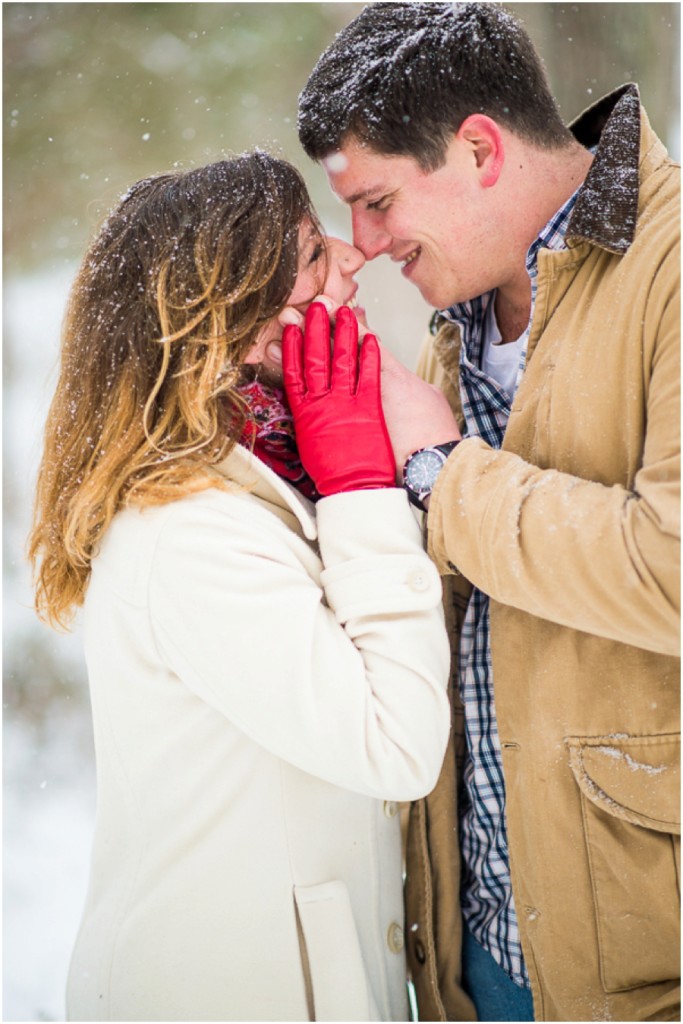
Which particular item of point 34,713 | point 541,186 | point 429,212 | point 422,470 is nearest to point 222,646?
point 422,470

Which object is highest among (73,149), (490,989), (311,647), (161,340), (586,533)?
(73,149)

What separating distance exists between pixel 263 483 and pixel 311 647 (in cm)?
34

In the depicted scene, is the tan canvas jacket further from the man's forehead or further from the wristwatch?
the man's forehead

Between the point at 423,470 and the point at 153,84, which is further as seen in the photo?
the point at 153,84

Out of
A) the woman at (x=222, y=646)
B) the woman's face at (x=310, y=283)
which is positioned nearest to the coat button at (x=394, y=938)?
the woman at (x=222, y=646)

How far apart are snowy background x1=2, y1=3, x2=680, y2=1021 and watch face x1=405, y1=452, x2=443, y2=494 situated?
206 cm

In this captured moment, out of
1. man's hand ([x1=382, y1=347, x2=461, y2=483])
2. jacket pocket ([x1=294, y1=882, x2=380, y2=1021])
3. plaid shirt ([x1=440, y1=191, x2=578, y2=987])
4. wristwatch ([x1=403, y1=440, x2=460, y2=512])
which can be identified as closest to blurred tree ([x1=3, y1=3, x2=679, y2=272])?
plaid shirt ([x1=440, y1=191, x2=578, y2=987])

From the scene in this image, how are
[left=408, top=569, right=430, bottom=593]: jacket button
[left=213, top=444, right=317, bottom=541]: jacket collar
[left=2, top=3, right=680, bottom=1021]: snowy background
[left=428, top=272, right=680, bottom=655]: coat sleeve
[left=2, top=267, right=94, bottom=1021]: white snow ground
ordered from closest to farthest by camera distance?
[left=428, top=272, right=680, bottom=655]: coat sleeve, [left=408, top=569, right=430, bottom=593]: jacket button, [left=213, top=444, right=317, bottom=541]: jacket collar, [left=2, top=3, right=680, bottom=1021]: snowy background, [left=2, top=267, right=94, bottom=1021]: white snow ground

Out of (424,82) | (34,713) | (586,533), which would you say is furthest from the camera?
(34,713)

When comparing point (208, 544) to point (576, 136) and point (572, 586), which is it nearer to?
point (572, 586)

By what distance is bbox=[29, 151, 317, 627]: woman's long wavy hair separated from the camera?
149 cm

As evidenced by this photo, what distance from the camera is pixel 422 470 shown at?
1.55 metres

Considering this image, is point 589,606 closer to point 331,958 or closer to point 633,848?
point 633,848

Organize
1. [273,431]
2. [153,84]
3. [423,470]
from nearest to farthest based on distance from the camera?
[423,470] < [273,431] < [153,84]
